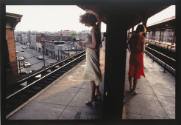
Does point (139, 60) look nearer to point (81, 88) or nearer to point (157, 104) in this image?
Answer: point (157, 104)

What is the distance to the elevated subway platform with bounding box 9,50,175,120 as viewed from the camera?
12.8 ft

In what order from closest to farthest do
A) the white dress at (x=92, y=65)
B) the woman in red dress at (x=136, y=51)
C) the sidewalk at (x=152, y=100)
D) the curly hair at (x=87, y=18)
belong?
the curly hair at (x=87, y=18), the white dress at (x=92, y=65), the sidewalk at (x=152, y=100), the woman in red dress at (x=136, y=51)

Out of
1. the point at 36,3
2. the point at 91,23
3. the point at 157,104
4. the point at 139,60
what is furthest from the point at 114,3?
the point at 157,104

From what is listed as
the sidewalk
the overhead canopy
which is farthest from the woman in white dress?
the sidewalk

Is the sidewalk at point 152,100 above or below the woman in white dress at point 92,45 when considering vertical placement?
below

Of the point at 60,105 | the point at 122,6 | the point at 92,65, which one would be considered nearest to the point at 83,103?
the point at 60,105

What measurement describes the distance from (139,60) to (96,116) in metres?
1.66

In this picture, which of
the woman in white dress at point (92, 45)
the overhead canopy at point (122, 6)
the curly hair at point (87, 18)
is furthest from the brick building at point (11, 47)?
the overhead canopy at point (122, 6)

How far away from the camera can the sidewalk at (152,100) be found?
3984mm

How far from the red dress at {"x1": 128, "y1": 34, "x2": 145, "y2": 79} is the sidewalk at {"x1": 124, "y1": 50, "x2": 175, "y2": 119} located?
1.73ft

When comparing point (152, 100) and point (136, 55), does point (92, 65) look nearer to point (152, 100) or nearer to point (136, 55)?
point (136, 55)

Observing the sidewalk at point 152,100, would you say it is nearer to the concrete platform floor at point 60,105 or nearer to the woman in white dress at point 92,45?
the concrete platform floor at point 60,105

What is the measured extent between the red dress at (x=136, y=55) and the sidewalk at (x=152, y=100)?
526 millimetres

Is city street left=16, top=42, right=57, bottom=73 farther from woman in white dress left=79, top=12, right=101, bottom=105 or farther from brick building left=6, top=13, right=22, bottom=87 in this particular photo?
woman in white dress left=79, top=12, right=101, bottom=105
